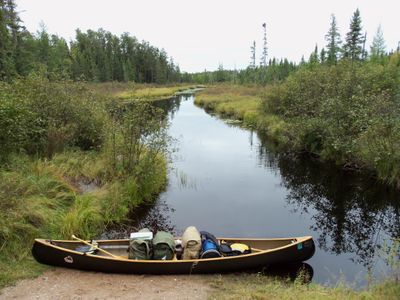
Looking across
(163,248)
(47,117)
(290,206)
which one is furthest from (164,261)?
(47,117)

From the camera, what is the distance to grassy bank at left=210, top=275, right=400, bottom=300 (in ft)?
17.2

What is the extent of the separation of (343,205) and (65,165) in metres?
9.38

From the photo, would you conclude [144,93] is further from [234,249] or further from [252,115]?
[234,249]

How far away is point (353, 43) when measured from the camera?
160 feet

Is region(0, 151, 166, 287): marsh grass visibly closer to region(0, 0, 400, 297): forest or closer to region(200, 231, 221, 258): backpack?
region(0, 0, 400, 297): forest

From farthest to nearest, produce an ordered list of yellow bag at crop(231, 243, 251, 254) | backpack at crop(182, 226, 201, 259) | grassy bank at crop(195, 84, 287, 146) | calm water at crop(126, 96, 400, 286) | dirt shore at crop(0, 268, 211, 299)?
grassy bank at crop(195, 84, 287, 146), calm water at crop(126, 96, 400, 286), yellow bag at crop(231, 243, 251, 254), backpack at crop(182, 226, 201, 259), dirt shore at crop(0, 268, 211, 299)

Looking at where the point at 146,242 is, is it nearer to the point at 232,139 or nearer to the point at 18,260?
the point at 18,260

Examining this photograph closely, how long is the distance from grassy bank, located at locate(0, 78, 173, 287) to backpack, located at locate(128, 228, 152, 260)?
1.79 meters

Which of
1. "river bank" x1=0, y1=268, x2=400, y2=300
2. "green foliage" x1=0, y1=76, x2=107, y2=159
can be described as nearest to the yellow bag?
"river bank" x1=0, y1=268, x2=400, y2=300

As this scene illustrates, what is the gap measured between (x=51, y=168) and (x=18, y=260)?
3848mm

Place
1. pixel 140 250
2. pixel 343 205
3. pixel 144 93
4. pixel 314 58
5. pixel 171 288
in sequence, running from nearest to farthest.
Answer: pixel 171 288 < pixel 140 250 < pixel 343 205 < pixel 144 93 < pixel 314 58

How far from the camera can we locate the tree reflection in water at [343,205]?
8.80 metres

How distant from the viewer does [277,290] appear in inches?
222

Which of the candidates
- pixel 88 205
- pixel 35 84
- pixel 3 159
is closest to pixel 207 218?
pixel 88 205
